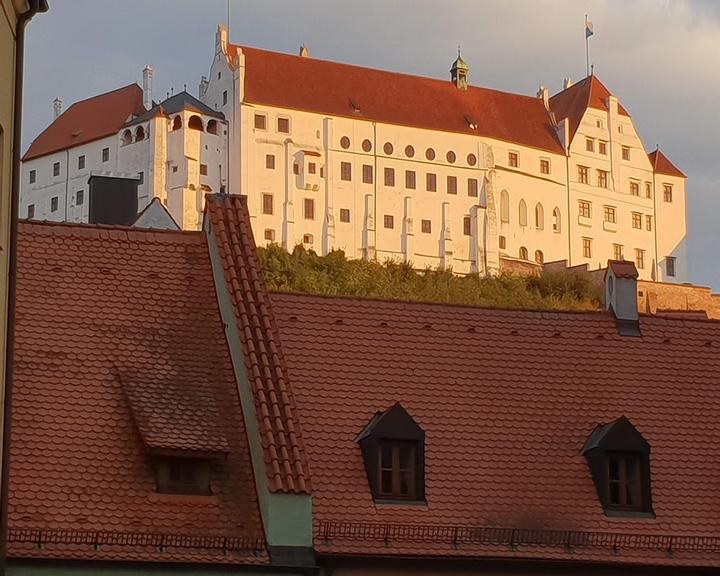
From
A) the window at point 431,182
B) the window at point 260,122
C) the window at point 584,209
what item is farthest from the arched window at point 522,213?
the window at point 260,122

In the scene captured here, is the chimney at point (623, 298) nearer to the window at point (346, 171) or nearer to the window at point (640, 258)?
the window at point (346, 171)

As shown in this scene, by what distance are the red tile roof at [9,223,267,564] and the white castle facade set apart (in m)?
88.5

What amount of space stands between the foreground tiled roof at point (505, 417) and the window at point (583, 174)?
10590 centimetres

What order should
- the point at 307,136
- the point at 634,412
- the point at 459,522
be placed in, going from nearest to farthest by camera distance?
1. the point at 459,522
2. the point at 634,412
3. the point at 307,136

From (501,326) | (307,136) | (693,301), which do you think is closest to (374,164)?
(307,136)

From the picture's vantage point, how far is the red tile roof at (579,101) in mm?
130375

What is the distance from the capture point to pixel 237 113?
112m

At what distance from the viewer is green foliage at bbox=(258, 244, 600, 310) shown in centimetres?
9662

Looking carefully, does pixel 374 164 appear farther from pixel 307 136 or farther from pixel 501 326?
pixel 501 326

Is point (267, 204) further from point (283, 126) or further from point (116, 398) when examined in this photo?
point (116, 398)

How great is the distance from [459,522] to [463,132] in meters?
105

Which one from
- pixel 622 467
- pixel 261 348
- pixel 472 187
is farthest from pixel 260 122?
pixel 261 348

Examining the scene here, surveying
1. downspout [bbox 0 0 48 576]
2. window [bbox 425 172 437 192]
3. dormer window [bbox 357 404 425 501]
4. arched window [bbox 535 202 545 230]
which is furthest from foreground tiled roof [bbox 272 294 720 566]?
arched window [bbox 535 202 545 230]

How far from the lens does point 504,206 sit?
121125 millimetres
